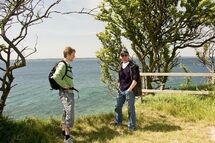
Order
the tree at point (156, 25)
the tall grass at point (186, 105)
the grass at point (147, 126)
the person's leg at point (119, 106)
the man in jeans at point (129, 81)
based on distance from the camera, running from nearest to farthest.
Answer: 1. the grass at point (147, 126)
2. the man in jeans at point (129, 81)
3. the person's leg at point (119, 106)
4. the tall grass at point (186, 105)
5. the tree at point (156, 25)

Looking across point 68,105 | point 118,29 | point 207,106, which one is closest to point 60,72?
point 68,105

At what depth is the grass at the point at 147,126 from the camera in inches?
381

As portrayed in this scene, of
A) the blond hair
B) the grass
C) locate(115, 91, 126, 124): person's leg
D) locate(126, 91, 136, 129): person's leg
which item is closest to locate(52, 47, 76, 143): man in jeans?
the blond hair

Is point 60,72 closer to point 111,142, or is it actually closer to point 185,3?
point 111,142

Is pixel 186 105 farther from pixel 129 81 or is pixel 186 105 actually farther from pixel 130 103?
pixel 129 81

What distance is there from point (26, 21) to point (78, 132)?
10.9ft

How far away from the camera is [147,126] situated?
39.6 feet

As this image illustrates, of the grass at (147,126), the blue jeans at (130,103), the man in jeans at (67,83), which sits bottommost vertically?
the grass at (147,126)

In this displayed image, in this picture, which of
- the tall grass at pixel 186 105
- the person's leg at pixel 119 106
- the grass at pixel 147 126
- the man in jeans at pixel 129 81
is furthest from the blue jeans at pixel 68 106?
the tall grass at pixel 186 105

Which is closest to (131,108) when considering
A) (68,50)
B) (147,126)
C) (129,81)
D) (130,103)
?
(130,103)

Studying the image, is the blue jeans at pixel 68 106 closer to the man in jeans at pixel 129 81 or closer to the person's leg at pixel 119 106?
the man in jeans at pixel 129 81

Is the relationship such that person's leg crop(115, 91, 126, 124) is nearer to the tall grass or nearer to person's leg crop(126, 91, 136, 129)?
person's leg crop(126, 91, 136, 129)

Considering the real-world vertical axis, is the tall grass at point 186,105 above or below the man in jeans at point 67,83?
below

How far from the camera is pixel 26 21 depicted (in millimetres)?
10180
